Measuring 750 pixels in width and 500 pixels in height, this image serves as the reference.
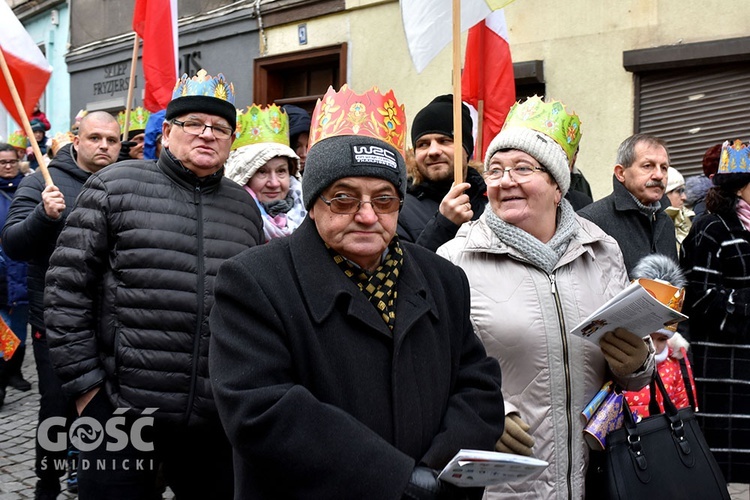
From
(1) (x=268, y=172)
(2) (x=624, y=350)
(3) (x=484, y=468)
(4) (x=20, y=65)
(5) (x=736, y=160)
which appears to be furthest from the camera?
(4) (x=20, y=65)

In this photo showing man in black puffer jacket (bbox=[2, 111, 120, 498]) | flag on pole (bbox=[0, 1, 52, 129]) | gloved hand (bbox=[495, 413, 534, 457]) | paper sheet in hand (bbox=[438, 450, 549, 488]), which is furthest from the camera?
flag on pole (bbox=[0, 1, 52, 129])

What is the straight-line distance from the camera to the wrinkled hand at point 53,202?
13.7 feet

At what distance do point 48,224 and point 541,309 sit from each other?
8.94ft

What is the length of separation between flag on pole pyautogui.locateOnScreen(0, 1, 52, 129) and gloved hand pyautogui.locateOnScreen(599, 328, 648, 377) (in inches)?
145

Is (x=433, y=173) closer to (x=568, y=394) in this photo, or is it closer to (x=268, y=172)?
(x=268, y=172)

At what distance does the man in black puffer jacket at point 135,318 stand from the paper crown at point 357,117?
3.32 ft

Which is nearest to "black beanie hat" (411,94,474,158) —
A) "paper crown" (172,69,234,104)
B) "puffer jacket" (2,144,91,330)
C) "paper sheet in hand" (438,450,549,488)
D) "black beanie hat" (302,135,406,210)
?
"paper crown" (172,69,234,104)

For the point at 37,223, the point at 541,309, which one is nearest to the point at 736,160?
the point at 541,309

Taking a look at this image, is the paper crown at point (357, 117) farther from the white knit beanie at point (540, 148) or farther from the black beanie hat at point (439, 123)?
the black beanie hat at point (439, 123)

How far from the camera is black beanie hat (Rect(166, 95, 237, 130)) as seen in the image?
11.4 feet

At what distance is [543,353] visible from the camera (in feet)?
9.02

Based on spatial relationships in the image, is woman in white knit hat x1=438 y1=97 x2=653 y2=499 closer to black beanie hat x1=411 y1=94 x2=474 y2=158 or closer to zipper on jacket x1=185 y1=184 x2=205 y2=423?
zipper on jacket x1=185 y1=184 x2=205 y2=423

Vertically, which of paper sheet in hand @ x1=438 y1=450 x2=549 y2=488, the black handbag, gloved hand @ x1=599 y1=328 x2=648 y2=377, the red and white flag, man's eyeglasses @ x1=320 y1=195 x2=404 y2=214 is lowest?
the black handbag

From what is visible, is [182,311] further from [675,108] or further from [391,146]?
[675,108]
